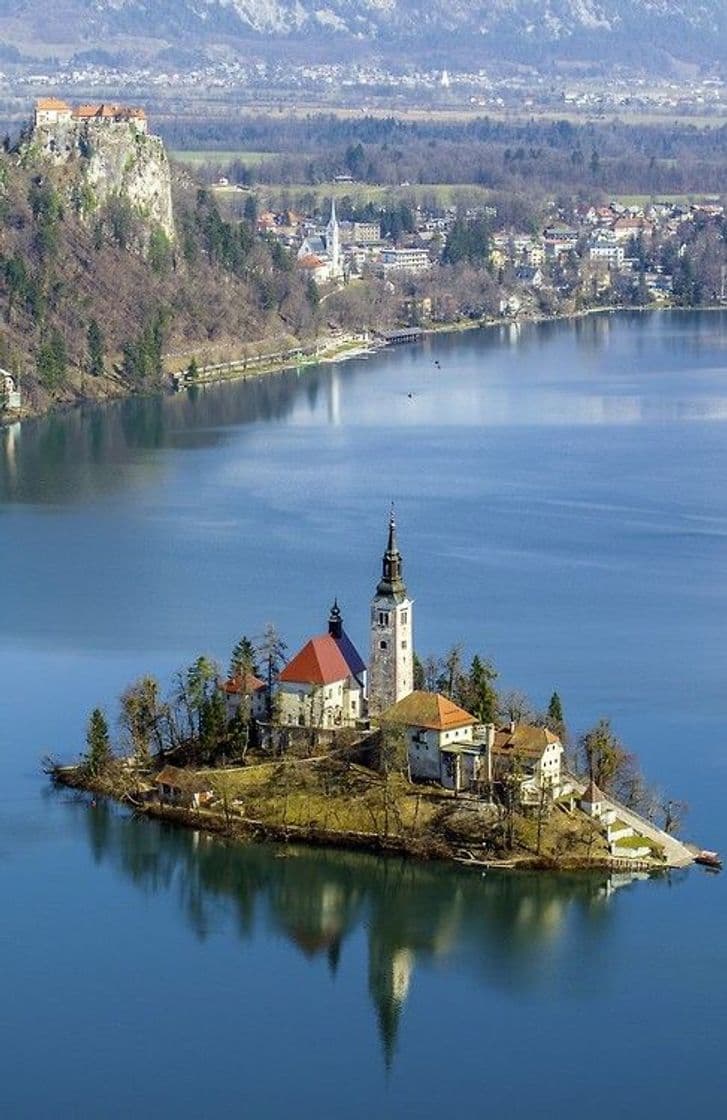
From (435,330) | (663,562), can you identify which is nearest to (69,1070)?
(663,562)

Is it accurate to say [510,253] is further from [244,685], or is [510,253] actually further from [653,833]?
[653,833]

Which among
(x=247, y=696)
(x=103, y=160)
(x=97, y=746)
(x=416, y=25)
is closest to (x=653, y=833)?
(x=247, y=696)

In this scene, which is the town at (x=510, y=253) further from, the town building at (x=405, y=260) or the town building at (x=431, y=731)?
the town building at (x=431, y=731)

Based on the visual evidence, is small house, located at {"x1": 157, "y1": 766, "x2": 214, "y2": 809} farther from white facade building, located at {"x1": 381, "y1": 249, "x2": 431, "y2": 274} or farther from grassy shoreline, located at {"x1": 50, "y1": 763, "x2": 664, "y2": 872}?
white facade building, located at {"x1": 381, "y1": 249, "x2": 431, "y2": 274}

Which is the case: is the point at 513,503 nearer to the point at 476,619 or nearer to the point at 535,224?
the point at 476,619

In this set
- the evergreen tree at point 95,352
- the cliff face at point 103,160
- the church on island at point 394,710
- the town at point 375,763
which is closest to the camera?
the town at point 375,763

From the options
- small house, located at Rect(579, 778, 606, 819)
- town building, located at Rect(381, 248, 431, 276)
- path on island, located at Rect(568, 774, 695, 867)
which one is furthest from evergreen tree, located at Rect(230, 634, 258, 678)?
town building, located at Rect(381, 248, 431, 276)

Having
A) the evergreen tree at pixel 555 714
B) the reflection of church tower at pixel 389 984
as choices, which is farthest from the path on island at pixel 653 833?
the reflection of church tower at pixel 389 984
